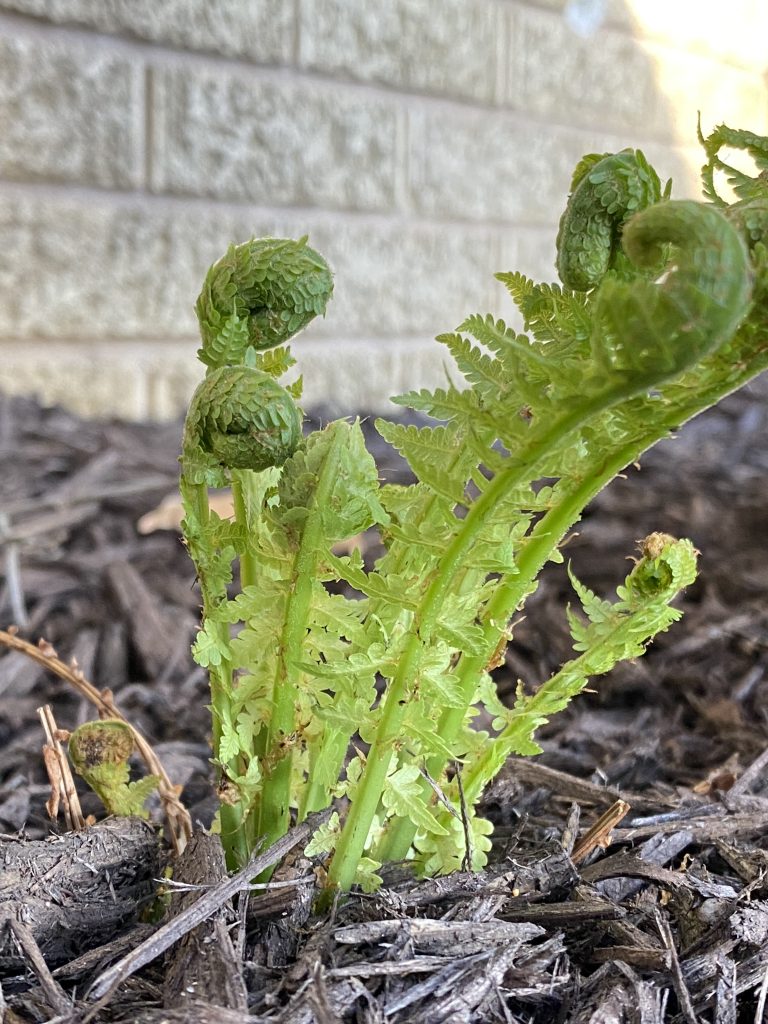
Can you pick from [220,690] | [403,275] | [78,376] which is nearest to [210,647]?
[220,690]

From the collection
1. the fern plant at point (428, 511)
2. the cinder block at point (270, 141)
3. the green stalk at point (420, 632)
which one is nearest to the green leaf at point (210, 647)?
the fern plant at point (428, 511)

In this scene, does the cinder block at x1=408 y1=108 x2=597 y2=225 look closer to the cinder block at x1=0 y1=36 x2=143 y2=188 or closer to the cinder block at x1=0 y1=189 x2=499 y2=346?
the cinder block at x1=0 y1=189 x2=499 y2=346

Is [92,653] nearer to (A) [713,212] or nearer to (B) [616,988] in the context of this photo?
(B) [616,988]

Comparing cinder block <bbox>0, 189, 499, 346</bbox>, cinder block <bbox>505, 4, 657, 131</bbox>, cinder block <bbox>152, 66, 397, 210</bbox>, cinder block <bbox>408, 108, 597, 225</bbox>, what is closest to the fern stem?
cinder block <bbox>0, 189, 499, 346</bbox>

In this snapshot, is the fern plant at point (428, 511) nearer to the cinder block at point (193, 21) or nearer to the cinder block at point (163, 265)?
the cinder block at point (163, 265)

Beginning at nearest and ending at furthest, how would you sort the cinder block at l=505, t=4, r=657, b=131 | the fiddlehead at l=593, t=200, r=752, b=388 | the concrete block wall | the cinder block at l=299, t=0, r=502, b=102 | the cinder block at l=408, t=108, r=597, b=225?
the fiddlehead at l=593, t=200, r=752, b=388 < the concrete block wall < the cinder block at l=299, t=0, r=502, b=102 < the cinder block at l=408, t=108, r=597, b=225 < the cinder block at l=505, t=4, r=657, b=131

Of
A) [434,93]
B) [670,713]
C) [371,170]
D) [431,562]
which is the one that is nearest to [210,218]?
[371,170]
